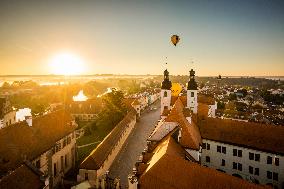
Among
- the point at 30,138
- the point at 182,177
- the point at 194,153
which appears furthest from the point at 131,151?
the point at 182,177

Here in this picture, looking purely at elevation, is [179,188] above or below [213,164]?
above

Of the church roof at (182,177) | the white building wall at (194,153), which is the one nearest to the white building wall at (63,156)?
the church roof at (182,177)

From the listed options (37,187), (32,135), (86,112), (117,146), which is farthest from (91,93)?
(37,187)

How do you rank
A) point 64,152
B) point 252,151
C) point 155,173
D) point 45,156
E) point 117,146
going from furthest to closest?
point 117,146 < point 64,152 < point 252,151 < point 45,156 < point 155,173

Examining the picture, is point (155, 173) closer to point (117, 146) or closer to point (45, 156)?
point (45, 156)

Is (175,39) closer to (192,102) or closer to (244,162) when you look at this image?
(192,102)

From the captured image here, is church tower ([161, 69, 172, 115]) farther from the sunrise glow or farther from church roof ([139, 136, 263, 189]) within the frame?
the sunrise glow
